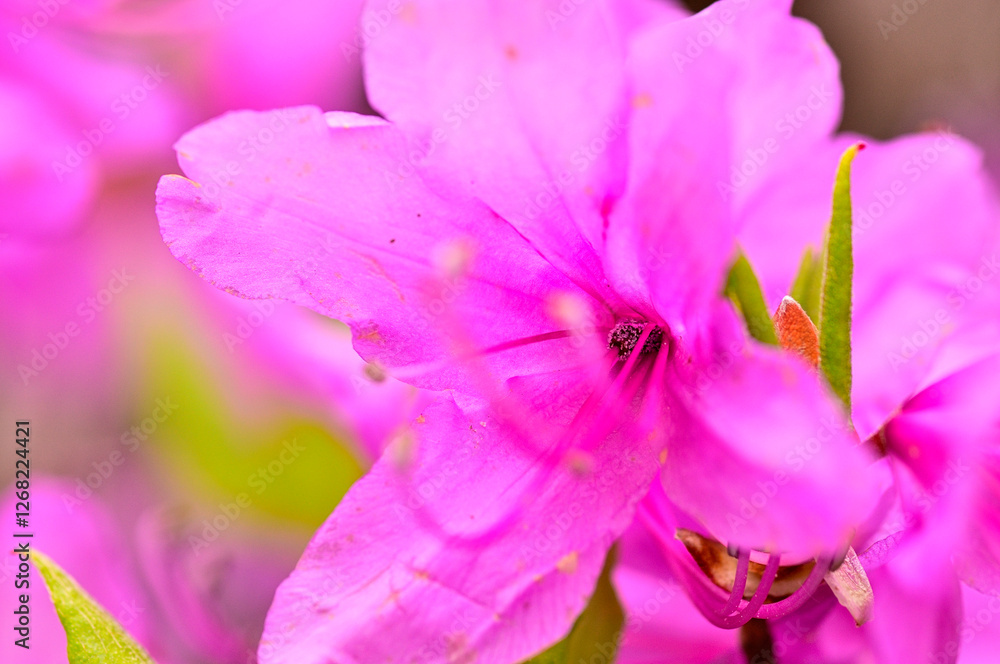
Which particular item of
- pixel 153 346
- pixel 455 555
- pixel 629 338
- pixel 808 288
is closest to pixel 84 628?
pixel 455 555

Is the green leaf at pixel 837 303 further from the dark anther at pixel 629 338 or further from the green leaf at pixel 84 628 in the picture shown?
the green leaf at pixel 84 628

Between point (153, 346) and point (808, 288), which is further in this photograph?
point (153, 346)

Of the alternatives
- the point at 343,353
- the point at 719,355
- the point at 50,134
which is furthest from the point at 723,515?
the point at 50,134

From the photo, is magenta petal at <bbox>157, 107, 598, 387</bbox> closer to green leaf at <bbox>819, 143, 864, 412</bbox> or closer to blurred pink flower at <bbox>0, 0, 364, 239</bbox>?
green leaf at <bbox>819, 143, 864, 412</bbox>

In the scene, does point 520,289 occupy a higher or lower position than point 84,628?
higher

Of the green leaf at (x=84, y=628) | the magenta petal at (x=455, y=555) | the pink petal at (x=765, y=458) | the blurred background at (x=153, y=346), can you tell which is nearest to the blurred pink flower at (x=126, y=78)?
the blurred background at (x=153, y=346)

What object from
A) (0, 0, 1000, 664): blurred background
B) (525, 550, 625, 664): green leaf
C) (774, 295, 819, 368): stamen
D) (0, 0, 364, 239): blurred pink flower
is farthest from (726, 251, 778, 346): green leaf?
(0, 0, 364, 239): blurred pink flower

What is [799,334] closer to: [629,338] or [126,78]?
[629,338]
